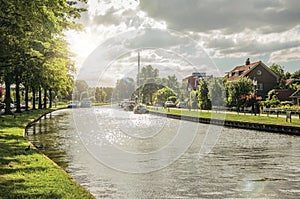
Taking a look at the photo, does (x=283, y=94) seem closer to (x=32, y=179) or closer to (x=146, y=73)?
(x=146, y=73)

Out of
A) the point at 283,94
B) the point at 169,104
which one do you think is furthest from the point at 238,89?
the point at 283,94

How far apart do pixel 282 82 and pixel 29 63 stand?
107m

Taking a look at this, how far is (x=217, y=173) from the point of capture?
16.5 m

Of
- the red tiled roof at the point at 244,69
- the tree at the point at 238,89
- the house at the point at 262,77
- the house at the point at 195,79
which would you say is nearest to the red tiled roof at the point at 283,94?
the house at the point at 262,77

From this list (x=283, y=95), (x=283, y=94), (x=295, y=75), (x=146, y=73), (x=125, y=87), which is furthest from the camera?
(x=295, y=75)

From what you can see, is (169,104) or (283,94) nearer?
(169,104)

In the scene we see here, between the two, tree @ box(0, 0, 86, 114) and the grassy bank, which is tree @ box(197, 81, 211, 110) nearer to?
tree @ box(0, 0, 86, 114)

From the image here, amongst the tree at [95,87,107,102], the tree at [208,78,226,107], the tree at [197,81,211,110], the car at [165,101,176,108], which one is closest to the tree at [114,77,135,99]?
the tree at [197,81,211,110]

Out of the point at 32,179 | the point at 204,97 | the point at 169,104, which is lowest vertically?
the point at 32,179

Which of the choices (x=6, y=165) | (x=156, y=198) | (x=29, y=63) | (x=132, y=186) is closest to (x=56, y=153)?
(x=6, y=165)

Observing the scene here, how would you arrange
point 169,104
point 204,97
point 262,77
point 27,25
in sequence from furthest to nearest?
point 262,77
point 169,104
point 204,97
point 27,25

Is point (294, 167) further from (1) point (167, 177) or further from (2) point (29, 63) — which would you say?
(2) point (29, 63)

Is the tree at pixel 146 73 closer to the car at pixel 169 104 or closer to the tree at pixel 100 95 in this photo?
the car at pixel 169 104

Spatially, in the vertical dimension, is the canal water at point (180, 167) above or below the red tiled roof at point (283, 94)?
below
